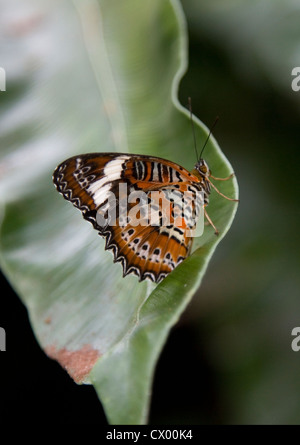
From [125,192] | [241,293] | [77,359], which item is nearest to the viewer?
[77,359]

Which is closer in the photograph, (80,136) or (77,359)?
(77,359)

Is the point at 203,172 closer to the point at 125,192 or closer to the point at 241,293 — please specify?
the point at 125,192

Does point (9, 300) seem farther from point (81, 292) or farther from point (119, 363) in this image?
point (119, 363)

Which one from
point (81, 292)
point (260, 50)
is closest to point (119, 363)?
point (81, 292)

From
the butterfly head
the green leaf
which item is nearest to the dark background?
the green leaf

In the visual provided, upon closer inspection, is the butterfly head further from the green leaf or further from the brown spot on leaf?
the brown spot on leaf

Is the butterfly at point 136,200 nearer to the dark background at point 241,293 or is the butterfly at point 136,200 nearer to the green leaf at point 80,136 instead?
the green leaf at point 80,136

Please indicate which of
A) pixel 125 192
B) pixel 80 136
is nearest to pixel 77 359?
pixel 125 192
